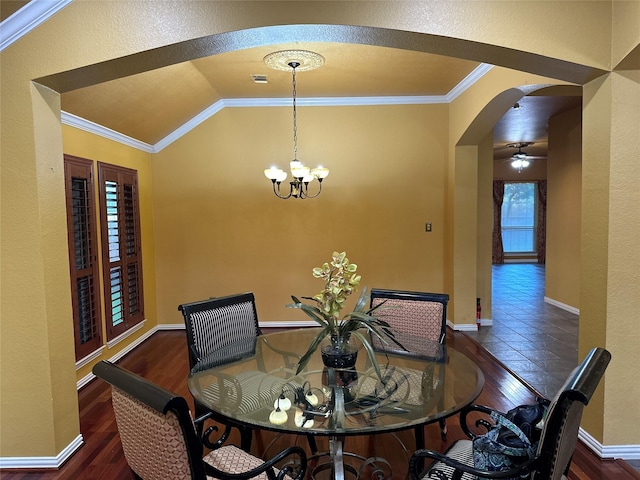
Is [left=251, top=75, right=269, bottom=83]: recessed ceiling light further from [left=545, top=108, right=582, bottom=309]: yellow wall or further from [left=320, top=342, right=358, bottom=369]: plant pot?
[left=545, top=108, right=582, bottom=309]: yellow wall

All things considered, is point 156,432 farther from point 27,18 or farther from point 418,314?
point 27,18

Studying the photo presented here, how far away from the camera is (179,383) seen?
11.4 ft

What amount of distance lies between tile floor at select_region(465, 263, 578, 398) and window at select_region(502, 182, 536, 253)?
4.38 m

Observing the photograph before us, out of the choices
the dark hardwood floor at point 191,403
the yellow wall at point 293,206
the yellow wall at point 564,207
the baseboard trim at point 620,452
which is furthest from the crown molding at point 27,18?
the yellow wall at point 564,207

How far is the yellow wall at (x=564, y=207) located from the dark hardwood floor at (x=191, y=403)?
276 centimetres

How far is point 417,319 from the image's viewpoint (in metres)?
2.75

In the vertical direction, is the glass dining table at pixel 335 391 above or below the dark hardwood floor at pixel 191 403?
above

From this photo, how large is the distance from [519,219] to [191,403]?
438 inches

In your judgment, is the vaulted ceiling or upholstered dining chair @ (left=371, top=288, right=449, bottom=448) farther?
the vaulted ceiling

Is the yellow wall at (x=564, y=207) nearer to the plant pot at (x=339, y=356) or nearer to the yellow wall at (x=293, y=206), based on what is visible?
the yellow wall at (x=293, y=206)

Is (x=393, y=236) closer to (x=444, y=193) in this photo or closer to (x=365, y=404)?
(x=444, y=193)

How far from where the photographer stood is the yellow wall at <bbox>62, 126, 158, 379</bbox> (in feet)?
11.5

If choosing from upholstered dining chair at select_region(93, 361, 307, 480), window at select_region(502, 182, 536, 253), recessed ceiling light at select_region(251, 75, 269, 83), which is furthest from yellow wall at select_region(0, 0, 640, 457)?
window at select_region(502, 182, 536, 253)

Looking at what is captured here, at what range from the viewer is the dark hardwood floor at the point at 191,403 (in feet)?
7.43
